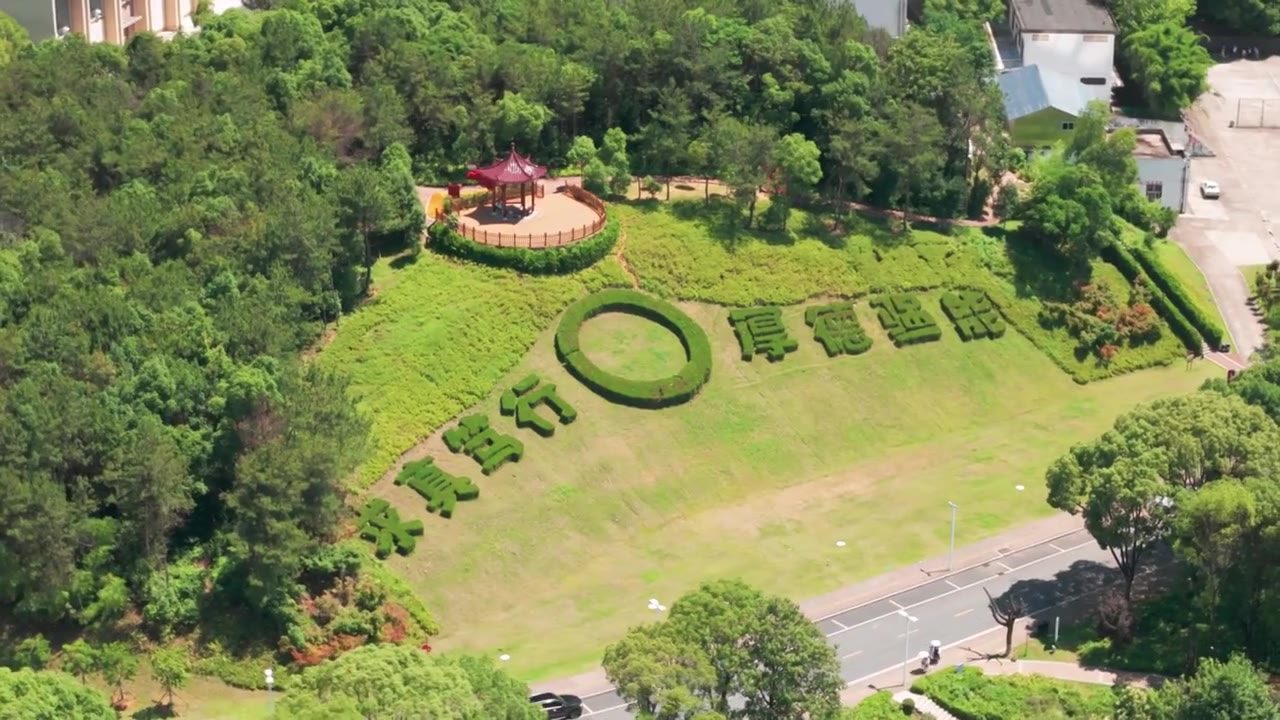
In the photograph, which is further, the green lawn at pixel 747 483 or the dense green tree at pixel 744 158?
the dense green tree at pixel 744 158

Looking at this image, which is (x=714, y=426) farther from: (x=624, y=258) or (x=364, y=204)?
(x=364, y=204)

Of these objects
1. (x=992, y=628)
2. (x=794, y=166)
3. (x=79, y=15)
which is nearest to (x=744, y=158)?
(x=794, y=166)

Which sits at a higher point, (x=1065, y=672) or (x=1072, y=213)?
(x=1072, y=213)

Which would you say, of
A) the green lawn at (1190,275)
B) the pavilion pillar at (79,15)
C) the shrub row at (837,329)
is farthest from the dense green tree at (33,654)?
the green lawn at (1190,275)

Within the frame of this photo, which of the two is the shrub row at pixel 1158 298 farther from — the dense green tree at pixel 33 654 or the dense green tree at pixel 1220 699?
the dense green tree at pixel 33 654

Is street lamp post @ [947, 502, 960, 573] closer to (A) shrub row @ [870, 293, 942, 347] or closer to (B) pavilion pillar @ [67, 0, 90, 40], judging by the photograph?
(A) shrub row @ [870, 293, 942, 347]

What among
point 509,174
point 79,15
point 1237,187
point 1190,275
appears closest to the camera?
point 509,174

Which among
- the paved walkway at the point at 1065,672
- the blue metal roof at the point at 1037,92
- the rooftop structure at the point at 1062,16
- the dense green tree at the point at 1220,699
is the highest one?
the rooftop structure at the point at 1062,16
